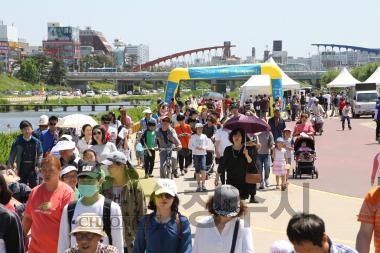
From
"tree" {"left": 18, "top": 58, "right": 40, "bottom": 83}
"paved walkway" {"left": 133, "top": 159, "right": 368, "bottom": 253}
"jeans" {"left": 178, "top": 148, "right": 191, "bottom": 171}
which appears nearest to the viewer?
"paved walkway" {"left": 133, "top": 159, "right": 368, "bottom": 253}

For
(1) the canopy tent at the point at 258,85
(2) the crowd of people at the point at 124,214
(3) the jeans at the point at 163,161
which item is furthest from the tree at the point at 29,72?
(2) the crowd of people at the point at 124,214

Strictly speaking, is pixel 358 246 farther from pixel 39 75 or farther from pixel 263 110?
pixel 39 75

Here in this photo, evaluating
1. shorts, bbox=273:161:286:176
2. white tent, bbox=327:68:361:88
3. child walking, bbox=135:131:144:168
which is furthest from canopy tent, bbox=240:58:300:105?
shorts, bbox=273:161:286:176

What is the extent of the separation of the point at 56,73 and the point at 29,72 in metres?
6.39

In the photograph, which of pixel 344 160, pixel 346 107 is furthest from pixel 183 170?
pixel 346 107

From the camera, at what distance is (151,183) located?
1538cm

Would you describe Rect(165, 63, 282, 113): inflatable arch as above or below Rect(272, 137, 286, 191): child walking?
above

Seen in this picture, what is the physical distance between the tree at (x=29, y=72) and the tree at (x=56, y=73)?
3.76 metres

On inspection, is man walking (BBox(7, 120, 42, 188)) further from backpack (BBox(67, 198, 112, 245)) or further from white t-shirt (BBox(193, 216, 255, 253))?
white t-shirt (BBox(193, 216, 255, 253))

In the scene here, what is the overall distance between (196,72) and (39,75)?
122505 mm

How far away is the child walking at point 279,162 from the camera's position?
14.6m

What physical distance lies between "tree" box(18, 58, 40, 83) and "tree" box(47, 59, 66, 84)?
3760 mm

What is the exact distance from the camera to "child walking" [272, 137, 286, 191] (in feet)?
47.9

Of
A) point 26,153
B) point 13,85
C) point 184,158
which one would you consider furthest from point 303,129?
point 13,85
